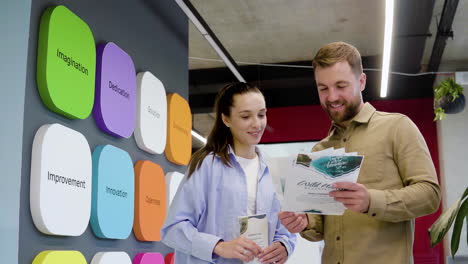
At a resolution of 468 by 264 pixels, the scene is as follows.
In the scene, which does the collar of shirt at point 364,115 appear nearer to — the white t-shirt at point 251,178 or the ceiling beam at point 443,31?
the white t-shirt at point 251,178

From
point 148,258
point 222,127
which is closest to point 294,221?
point 222,127

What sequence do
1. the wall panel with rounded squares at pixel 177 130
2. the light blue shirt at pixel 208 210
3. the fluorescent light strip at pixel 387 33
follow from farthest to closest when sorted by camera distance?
the fluorescent light strip at pixel 387 33 < the wall panel with rounded squares at pixel 177 130 < the light blue shirt at pixel 208 210

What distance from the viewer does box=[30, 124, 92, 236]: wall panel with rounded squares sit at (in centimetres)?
285

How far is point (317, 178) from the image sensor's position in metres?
1.86

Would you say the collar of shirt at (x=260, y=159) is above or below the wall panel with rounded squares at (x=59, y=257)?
above

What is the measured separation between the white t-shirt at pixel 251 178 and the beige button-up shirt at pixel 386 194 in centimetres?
45

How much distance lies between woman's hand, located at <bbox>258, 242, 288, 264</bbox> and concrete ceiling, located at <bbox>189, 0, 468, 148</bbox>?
4022mm

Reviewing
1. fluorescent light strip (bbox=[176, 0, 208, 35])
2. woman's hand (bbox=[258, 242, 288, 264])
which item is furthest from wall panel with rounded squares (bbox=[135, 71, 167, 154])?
woman's hand (bbox=[258, 242, 288, 264])

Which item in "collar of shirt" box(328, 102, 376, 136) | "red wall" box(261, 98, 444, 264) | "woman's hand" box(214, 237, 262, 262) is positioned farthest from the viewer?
"red wall" box(261, 98, 444, 264)

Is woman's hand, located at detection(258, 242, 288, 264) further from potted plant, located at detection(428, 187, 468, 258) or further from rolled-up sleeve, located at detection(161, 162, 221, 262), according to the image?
potted plant, located at detection(428, 187, 468, 258)

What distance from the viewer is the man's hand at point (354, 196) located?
177cm

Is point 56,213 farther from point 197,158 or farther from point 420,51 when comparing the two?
point 420,51

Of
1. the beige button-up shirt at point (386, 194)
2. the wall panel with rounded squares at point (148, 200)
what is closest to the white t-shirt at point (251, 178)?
the beige button-up shirt at point (386, 194)

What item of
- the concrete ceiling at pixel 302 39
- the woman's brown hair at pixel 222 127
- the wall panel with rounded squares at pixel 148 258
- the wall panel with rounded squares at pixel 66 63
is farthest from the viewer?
the concrete ceiling at pixel 302 39
